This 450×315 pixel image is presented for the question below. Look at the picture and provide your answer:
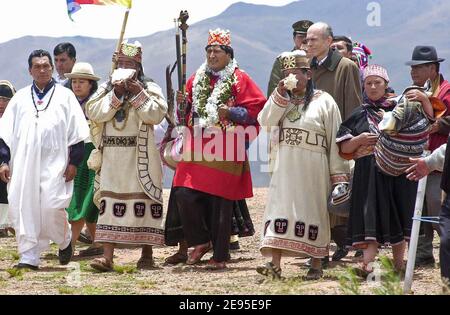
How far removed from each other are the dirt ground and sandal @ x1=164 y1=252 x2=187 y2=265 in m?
0.10

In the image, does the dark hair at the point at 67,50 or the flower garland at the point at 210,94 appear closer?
the flower garland at the point at 210,94

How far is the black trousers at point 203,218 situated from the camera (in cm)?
1234

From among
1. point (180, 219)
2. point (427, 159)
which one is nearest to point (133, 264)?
point (180, 219)

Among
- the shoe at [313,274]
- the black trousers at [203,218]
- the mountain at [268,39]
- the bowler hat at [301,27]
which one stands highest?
the mountain at [268,39]

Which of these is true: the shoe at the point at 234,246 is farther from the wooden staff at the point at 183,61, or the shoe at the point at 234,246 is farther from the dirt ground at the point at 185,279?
the wooden staff at the point at 183,61

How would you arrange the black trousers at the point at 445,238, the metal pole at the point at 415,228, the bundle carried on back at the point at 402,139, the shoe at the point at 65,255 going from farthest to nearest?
the shoe at the point at 65,255, the bundle carried on back at the point at 402,139, the metal pole at the point at 415,228, the black trousers at the point at 445,238

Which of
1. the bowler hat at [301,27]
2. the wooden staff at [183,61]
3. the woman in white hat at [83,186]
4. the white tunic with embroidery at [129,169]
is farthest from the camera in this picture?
the bowler hat at [301,27]

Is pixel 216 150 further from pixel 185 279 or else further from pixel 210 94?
pixel 185 279

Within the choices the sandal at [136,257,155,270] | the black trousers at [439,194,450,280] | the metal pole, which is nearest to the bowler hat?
the sandal at [136,257,155,270]

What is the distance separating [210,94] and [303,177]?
1.57 meters

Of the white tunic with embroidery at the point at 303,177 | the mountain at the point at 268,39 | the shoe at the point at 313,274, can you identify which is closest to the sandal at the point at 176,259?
the white tunic with embroidery at the point at 303,177

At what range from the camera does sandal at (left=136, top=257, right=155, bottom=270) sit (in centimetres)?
1245

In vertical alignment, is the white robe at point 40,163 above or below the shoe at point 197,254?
above

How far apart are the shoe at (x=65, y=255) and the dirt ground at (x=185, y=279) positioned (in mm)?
70
